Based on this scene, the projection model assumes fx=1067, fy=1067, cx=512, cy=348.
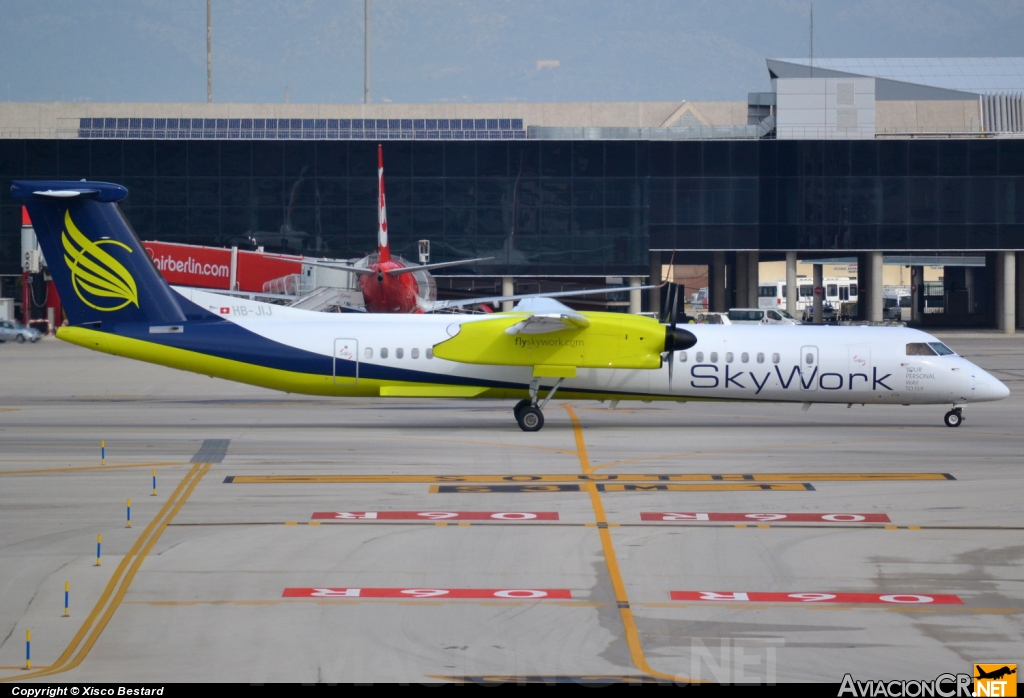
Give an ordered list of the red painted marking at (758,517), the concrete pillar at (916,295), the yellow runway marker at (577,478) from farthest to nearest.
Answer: the concrete pillar at (916,295) → the yellow runway marker at (577,478) → the red painted marking at (758,517)

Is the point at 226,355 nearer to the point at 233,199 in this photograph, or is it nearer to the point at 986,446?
the point at 986,446

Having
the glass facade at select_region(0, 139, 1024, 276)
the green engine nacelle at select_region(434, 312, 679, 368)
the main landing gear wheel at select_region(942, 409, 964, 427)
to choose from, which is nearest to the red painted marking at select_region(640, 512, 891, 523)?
the green engine nacelle at select_region(434, 312, 679, 368)

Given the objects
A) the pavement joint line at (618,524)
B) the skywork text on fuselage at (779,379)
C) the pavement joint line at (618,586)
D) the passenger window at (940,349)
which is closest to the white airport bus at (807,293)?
the passenger window at (940,349)

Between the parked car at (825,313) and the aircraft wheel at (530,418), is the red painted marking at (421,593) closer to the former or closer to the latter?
the aircraft wheel at (530,418)

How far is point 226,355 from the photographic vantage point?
91.6 feet

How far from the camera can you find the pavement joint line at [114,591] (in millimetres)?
10992

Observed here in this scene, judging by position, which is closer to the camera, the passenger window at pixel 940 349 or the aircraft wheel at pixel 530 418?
the aircraft wheel at pixel 530 418

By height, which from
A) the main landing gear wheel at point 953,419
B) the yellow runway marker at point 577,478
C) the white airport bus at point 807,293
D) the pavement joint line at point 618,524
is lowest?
the pavement joint line at point 618,524

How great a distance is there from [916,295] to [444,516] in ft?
274

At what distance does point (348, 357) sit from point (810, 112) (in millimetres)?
57629

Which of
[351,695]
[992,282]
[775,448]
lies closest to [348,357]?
[775,448]

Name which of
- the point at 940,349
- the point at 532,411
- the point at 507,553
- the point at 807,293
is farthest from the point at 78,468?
the point at 807,293

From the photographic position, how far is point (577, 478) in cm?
2170

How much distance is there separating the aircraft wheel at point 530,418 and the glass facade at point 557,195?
48.4 meters
